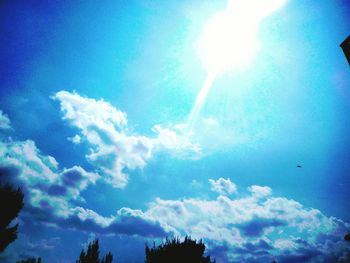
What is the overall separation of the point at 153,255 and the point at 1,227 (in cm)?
1491

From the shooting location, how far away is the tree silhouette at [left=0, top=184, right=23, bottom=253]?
16.8 m

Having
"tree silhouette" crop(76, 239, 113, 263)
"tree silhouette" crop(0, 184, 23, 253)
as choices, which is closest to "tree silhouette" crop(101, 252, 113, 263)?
"tree silhouette" crop(76, 239, 113, 263)

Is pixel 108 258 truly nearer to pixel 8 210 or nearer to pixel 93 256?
A: pixel 93 256

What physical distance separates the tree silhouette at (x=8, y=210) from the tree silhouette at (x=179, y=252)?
A: 13700mm

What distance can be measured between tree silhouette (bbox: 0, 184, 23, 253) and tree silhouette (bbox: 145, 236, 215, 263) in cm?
1370

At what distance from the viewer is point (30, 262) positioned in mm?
28750

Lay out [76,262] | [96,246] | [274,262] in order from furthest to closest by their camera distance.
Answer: [274,262]
[96,246]
[76,262]

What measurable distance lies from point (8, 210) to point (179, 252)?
17.1 m

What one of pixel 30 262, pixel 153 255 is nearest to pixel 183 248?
pixel 153 255

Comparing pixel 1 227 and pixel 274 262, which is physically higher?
pixel 1 227

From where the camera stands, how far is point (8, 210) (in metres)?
17.6

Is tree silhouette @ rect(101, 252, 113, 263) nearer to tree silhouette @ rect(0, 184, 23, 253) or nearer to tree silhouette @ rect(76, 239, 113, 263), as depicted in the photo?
tree silhouette @ rect(76, 239, 113, 263)

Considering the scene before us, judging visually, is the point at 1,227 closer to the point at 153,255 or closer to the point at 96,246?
the point at 96,246

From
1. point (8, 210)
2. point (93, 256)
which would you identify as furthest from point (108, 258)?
point (8, 210)
